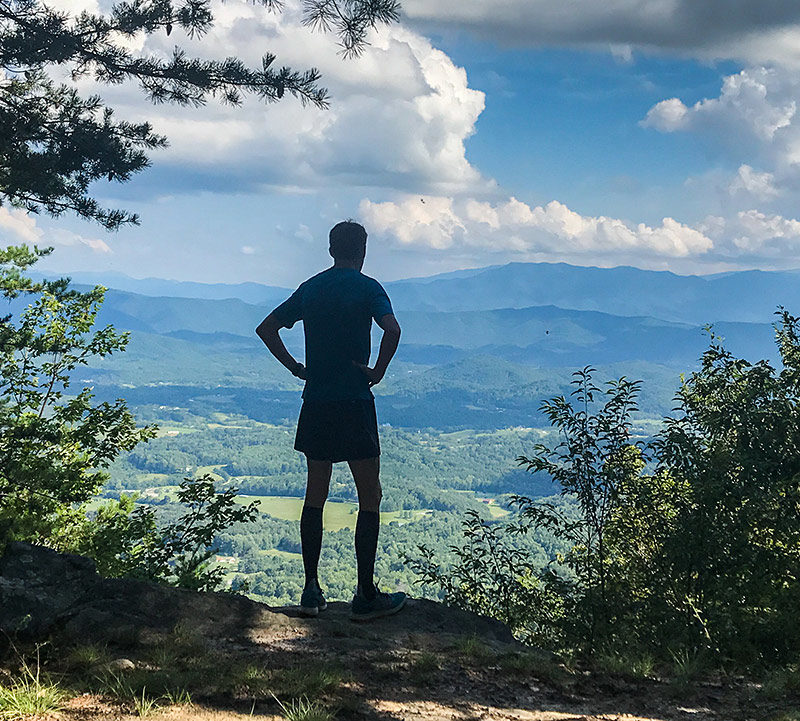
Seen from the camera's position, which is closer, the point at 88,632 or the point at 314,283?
the point at 88,632

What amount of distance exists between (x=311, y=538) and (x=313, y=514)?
19 cm

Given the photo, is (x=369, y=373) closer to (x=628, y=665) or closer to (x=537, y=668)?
(x=537, y=668)

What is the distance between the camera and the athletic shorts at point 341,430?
5.16 metres

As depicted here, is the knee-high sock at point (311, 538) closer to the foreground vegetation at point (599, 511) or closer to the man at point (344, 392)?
the man at point (344, 392)

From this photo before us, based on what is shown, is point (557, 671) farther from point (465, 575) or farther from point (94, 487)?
point (94, 487)

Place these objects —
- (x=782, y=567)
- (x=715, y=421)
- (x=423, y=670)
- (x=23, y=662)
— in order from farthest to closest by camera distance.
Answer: (x=715, y=421) → (x=782, y=567) → (x=423, y=670) → (x=23, y=662)

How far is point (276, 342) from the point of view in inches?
223


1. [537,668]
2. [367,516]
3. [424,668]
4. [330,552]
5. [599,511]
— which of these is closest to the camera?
[424,668]

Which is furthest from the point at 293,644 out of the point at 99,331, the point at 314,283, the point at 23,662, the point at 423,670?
the point at 99,331

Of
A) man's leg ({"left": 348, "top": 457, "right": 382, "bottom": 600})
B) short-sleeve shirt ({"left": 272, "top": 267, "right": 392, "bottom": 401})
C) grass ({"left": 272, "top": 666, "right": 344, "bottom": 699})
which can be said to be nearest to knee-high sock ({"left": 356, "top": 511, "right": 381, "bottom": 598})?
man's leg ({"left": 348, "top": 457, "right": 382, "bottom": 600})

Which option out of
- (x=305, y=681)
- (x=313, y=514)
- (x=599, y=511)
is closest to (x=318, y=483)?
(x=313, y=514)

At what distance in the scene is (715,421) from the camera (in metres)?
6.32

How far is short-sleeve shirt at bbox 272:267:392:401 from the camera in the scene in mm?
5207

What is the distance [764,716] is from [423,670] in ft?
5.95
